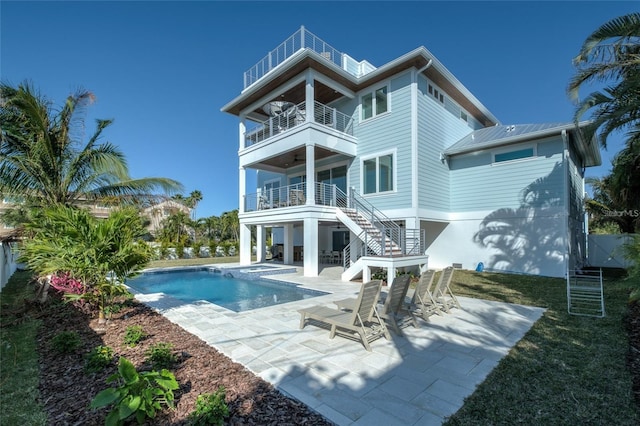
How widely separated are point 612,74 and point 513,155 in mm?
5669

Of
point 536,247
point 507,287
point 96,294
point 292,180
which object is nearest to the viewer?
point 96,294

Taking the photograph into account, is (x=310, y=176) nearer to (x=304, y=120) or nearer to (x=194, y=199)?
(x=304, y=120)

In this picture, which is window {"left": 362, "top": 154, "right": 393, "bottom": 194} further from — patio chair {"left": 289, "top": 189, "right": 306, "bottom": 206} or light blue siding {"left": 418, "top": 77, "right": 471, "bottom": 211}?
patio chair {"left": 289, "top": 189, "right": 306, "bottom": 206}

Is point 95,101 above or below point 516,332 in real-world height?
above

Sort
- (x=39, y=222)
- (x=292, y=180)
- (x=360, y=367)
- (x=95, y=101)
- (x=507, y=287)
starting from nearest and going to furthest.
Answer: (x=360, y=367) → (x=39, y=222) → (x=95, y=101) → (x=507, y=287) → (x=292, y=180)

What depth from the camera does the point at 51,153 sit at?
848 centimetres

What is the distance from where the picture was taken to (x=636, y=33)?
24.0 ft

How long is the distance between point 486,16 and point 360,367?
15.8 metres

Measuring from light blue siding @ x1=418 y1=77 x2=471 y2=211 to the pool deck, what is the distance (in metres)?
7.41

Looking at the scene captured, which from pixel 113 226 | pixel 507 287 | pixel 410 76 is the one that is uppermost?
pixel 410 76

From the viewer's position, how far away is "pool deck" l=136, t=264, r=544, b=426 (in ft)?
10.8

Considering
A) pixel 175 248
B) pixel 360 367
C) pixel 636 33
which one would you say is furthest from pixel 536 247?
pixel 175 248

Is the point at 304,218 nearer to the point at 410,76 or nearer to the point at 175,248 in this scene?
the point at 410,76

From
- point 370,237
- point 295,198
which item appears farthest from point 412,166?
point 295,198
